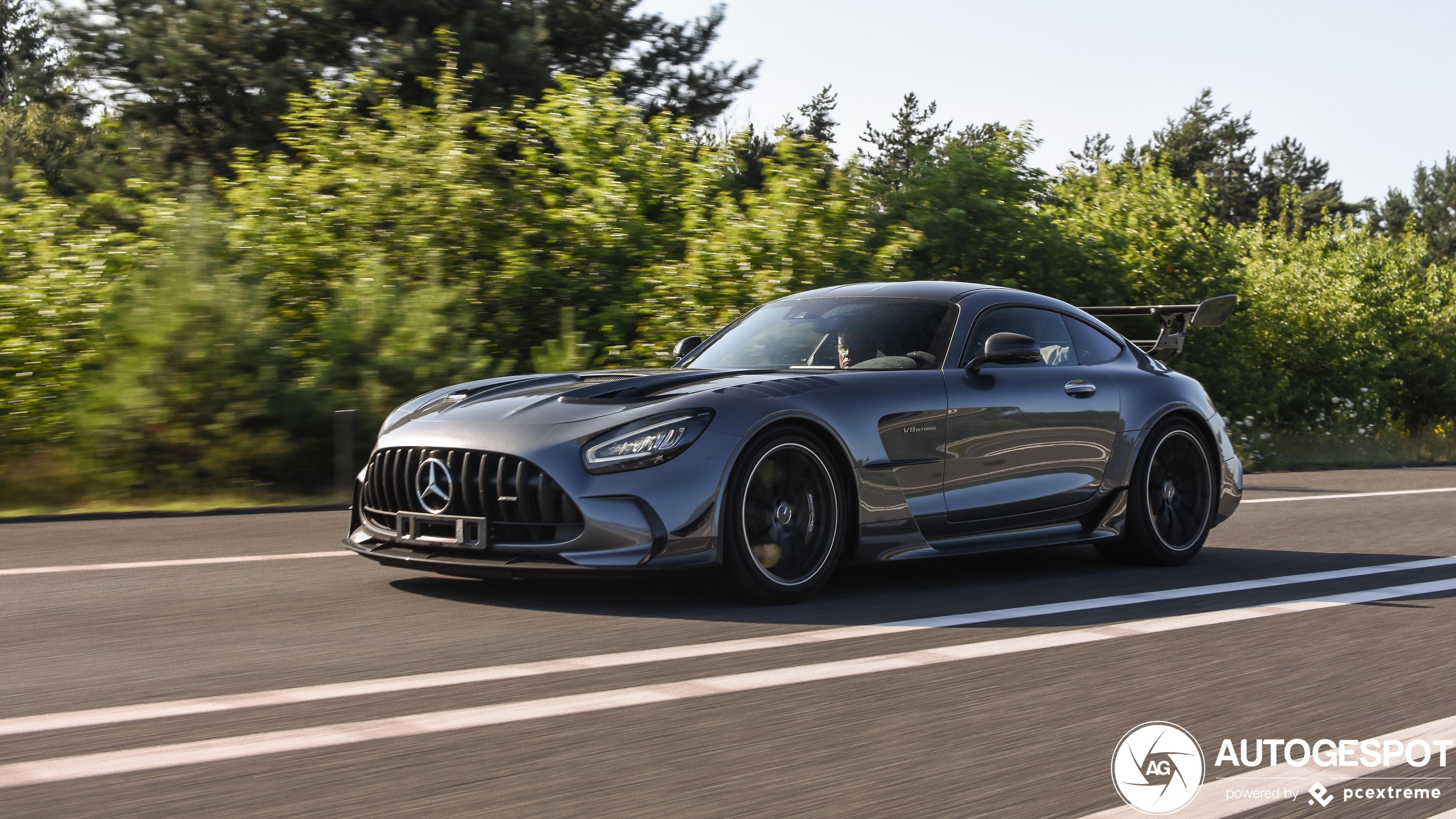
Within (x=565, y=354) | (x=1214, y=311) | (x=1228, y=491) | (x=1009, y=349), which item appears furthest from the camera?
(x=565, y=354)

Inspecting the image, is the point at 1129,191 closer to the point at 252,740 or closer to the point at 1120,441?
the point at 1120,441

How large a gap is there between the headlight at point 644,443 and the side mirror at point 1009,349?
1.77 m

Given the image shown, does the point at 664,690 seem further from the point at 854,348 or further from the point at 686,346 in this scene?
the point at 686,346

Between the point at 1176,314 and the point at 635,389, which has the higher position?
the point at 1176,314

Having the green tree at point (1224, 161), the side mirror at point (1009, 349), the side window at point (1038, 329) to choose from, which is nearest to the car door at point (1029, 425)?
the side window at point (1038, 329)

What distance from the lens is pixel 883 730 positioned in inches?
163

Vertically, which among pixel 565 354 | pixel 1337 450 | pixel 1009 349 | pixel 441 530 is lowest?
pixel 1337 450

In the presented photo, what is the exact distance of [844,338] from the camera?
719 cm

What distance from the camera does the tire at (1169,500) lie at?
788 centimetres

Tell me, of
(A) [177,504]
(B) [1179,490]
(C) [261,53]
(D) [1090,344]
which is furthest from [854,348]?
(C) [261,53]

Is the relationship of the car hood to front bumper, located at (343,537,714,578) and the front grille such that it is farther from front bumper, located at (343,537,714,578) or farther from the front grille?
front bumper, located at (343,537,714,578)

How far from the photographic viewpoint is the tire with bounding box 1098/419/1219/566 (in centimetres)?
788

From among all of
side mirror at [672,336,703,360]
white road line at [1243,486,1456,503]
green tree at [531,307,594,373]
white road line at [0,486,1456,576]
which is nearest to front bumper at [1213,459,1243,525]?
side mirror at [672,336,703,360]

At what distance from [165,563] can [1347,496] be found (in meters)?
10.6
